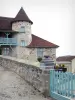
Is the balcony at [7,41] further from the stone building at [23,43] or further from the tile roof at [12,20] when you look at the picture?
the tile roof at [12,20]

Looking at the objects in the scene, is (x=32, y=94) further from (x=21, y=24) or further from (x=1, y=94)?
(x=21, y=24)

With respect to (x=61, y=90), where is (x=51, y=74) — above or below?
above

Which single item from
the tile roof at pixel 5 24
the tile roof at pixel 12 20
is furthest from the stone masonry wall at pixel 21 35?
the tile roof at pixel 5 24

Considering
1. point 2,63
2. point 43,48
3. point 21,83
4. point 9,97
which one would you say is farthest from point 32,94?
point 43,48

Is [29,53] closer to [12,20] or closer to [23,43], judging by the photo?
[23,43]

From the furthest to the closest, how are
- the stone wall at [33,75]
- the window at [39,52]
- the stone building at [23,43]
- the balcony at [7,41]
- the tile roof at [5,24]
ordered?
the tile roof at [5,24]
the window at [39,52]
the stone building at [23,43]
the balcony at [7,41]
the stone wall at [33,75]

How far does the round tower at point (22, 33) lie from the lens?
30062 millimetres

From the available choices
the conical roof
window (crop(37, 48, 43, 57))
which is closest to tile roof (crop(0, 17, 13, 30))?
the conical roof

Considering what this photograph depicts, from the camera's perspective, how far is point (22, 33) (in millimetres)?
30297

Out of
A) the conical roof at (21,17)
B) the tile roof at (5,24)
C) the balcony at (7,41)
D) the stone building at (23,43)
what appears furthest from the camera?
the tile roof at (5,24)

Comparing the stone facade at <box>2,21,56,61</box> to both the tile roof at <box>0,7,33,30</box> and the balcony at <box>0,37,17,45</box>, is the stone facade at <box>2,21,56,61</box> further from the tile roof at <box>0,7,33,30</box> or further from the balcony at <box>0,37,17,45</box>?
the balcony at <box>0,37,17,45</box>

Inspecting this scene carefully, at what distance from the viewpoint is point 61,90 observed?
27.4 ft

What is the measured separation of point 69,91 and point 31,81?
4.12 metres

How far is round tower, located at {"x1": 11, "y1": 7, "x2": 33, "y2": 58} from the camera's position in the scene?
30.1 meters
